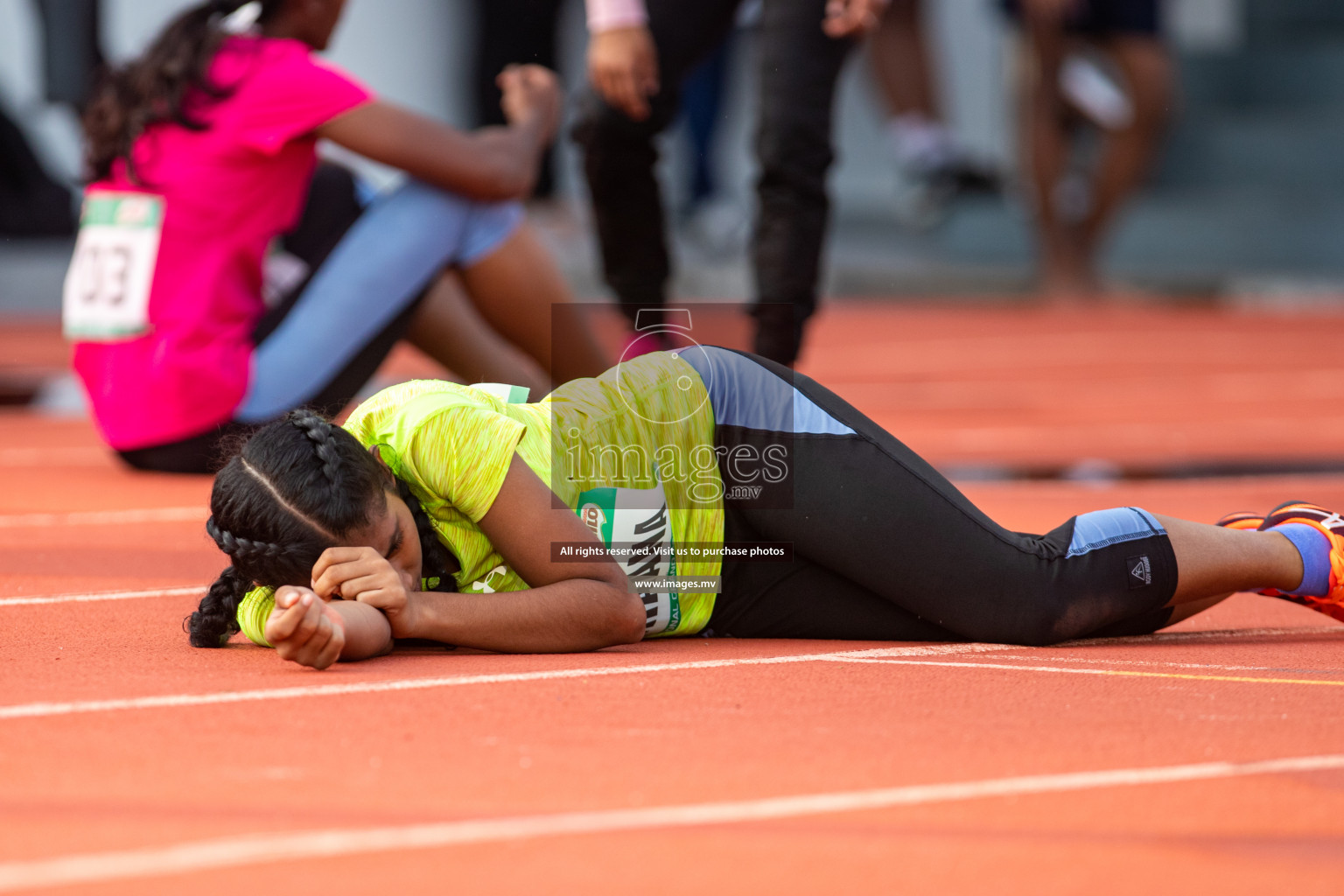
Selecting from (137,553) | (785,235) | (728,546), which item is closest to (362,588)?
(728,546)

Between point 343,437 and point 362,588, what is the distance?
0.65 ft

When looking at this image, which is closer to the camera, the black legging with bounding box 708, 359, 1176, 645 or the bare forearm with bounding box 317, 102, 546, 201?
the black legging with bounding box 708, 359, 1176, 645

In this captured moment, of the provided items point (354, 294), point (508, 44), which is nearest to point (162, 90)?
point (354, 294)

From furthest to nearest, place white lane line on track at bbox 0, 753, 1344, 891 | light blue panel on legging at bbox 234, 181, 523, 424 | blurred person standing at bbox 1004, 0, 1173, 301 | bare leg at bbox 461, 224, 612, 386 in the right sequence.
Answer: blurred person standing at bbox 1004, 0, 1173, 301
bare leg at bbox 461, 224, 612, 386
light blue panel on legging at bbox 234, 181, 523, 424
white lane line on track at bbox 0, 753, 1344, 891

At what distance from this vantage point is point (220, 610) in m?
2.59

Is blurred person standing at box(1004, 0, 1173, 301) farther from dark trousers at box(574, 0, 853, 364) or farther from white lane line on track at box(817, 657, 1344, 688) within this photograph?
white lane line on track at box(817, 657, 1344, 688)

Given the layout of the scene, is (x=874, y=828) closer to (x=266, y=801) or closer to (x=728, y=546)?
(x=266, y=801)

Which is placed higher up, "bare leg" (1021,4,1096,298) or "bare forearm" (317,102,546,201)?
"bare leg" (1021,4,1096,298)

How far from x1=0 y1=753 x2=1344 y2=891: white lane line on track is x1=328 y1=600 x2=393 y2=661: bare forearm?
2.26ft

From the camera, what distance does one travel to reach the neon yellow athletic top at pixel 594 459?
2.49 metres

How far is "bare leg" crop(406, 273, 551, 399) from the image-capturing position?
461cm

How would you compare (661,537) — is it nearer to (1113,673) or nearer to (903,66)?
(1113,673)

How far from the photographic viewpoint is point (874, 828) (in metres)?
1.75

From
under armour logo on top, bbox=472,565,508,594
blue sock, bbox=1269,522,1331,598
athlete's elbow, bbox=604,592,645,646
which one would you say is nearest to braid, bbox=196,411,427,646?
under armour logo on top, bbox=472,565,508,594
